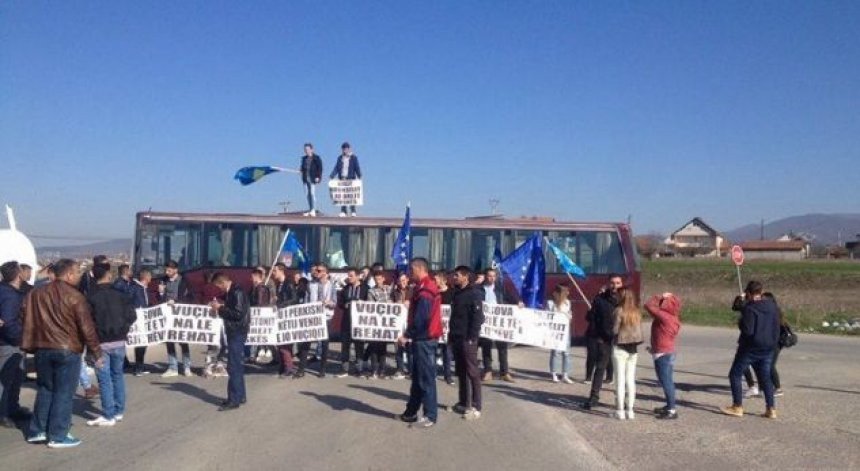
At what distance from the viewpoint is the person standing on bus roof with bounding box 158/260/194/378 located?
13.1m

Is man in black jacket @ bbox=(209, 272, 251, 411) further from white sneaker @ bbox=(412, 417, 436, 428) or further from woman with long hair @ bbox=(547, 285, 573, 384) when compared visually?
woman with long hair @ bbox=(547, 285, 573, 384)

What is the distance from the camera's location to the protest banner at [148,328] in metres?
12.9

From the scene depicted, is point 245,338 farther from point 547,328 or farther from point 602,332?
point 547,328

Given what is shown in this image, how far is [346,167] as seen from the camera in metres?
20.5

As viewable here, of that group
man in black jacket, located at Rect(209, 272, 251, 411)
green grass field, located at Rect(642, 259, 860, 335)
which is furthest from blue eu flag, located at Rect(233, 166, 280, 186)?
green grass field, located at Rect(642, 259, 860, 335)

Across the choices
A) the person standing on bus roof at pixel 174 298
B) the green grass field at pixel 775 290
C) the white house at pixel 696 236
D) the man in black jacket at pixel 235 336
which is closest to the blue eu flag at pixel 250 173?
the person standing on bus roof at pixel 174 298

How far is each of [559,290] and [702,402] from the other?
3.13 m

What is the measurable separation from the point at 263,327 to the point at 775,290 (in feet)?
151

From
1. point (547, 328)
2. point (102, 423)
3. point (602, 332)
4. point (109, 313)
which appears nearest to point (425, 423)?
point (602, 332)

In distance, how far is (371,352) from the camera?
1333cm

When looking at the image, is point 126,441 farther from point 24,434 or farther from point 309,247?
point 309,247

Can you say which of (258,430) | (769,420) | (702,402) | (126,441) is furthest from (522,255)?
(126,441)

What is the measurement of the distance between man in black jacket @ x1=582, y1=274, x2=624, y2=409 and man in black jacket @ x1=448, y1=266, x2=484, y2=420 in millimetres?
1788

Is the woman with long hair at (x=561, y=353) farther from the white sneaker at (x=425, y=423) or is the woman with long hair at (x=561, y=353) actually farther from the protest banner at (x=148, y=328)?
the protest banner at (x=148, y=328)
